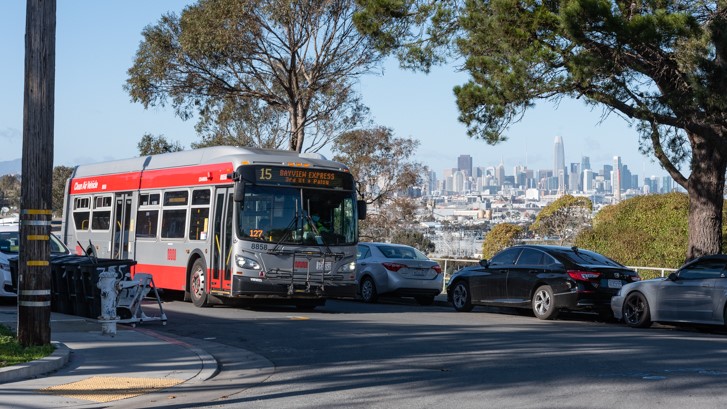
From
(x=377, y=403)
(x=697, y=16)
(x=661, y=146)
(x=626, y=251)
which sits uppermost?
(x=697, y=16)

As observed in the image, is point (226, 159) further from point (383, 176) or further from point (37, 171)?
point (383, 176)

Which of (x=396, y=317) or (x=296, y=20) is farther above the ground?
(x=296, y=20)

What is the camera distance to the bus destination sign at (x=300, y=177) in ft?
64.8

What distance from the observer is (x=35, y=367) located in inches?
431

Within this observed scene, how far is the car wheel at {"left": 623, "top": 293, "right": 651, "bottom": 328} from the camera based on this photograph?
17.9 metres

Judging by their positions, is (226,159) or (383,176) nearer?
(226,159)

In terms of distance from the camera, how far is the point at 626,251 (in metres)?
30.5

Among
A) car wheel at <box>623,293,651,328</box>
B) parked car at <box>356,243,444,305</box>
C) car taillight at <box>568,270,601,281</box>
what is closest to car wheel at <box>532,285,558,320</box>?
car taillight at <box>568,270,601,281</box>

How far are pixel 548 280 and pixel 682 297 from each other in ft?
9.23

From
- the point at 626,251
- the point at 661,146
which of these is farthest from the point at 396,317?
the point at 626,251

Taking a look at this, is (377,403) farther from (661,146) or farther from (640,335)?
(661,146)

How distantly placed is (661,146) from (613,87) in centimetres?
298

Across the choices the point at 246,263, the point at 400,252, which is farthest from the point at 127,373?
the point at 400,252

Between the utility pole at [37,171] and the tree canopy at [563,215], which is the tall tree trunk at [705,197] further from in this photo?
the tree canopy at [563,215]
